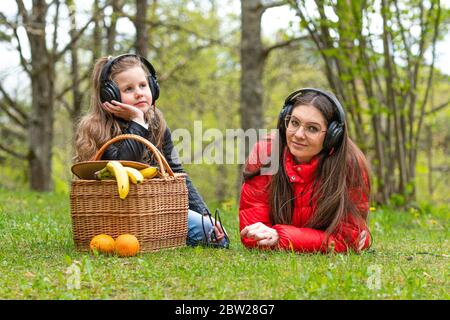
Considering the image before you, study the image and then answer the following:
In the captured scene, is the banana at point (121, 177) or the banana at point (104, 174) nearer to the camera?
the banana at point (121, 177)

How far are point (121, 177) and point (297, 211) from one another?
1311mm

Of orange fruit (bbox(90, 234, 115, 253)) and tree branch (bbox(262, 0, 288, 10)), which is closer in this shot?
orange fruit (bbox(90, 234, 115, 253))

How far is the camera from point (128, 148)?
4.69 metres

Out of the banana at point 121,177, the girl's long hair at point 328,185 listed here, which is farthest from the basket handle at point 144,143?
the girl's long hair at point 328,185

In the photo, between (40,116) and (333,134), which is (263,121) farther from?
(333,134)

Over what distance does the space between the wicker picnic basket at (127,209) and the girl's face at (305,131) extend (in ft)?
2.84

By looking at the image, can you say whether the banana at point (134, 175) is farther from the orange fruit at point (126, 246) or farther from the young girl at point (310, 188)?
the young girl at point (310, 188)

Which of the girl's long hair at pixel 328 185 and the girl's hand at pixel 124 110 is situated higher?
the girl's hand at pixel 124 110

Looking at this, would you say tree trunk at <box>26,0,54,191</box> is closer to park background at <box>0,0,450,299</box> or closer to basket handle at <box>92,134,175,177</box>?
park background at <box>0,0,450,299</box>

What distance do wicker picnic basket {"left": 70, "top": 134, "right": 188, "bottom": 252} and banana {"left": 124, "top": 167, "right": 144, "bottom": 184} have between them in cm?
6

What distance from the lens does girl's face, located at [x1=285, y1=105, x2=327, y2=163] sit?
4543 mm

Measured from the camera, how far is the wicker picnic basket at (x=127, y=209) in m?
4.33

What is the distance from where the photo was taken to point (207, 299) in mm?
3131

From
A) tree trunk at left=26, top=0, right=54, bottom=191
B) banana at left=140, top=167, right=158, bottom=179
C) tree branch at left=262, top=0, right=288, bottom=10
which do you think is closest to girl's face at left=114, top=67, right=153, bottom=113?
banana at left=140, top=167, right=158, bottom=179
